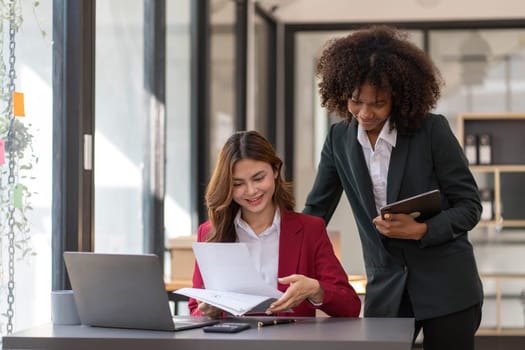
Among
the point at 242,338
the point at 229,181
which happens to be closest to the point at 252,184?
the point at 229,181

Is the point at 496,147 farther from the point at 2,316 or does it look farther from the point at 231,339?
the point at 231,339

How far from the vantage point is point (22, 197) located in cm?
301

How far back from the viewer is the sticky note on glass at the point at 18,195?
2.96 meters

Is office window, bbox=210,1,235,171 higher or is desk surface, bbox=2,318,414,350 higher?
office window, bbox=210,1,235,171

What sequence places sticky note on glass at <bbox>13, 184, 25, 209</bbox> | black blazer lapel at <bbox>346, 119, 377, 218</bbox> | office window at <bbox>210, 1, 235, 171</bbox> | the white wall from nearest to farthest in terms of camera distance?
black blazer lapel at <bbox>346, 119, 377, 218</bbox>
sticky note on glass at <bbox>13, 184, 25, 209</bbox>
office window at <bbox>210, 1, 235, 171</bbox>
the white wall

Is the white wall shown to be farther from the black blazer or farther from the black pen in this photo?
the black pen

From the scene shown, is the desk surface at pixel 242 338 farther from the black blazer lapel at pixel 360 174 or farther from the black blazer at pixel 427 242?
the black blazer lapel at pixel 360 174

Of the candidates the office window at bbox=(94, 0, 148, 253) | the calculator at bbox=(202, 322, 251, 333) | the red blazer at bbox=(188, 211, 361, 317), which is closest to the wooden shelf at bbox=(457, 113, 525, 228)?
the office window at bbox=(94, 0, 148, 253)

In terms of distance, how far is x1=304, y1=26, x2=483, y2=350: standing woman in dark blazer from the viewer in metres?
2.48

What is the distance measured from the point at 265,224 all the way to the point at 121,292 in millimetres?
576

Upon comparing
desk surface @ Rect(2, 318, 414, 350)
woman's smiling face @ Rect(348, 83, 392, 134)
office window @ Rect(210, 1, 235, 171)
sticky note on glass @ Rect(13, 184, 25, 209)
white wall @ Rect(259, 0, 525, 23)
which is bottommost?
desk surface @ Rect(2, 318, 414, 350)

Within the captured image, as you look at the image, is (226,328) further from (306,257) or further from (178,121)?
(178,121)

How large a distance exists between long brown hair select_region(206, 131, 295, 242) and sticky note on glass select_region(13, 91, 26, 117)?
2.54 ft

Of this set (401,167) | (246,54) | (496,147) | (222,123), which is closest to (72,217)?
(401,167)
